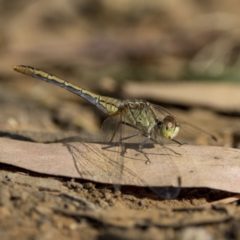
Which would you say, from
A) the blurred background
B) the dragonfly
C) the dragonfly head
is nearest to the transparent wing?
the dragonfly

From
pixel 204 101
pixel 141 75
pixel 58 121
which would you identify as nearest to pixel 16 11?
pixel 141 75

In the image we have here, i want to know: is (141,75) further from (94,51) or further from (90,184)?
(90,184)

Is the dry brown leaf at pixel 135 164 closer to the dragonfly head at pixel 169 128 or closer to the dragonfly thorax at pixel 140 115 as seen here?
the dragonfly head at pixel 169 128

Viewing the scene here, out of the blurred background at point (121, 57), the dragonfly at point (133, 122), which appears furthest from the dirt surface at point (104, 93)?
A: the dragonfly at point (133, 122)

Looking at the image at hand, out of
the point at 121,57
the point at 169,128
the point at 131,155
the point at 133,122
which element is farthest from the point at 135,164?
the point at 121,57

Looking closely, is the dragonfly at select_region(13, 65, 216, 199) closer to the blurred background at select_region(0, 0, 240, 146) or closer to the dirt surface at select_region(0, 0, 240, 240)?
the dirt surface at select_region(0, 0, 240, 240)
